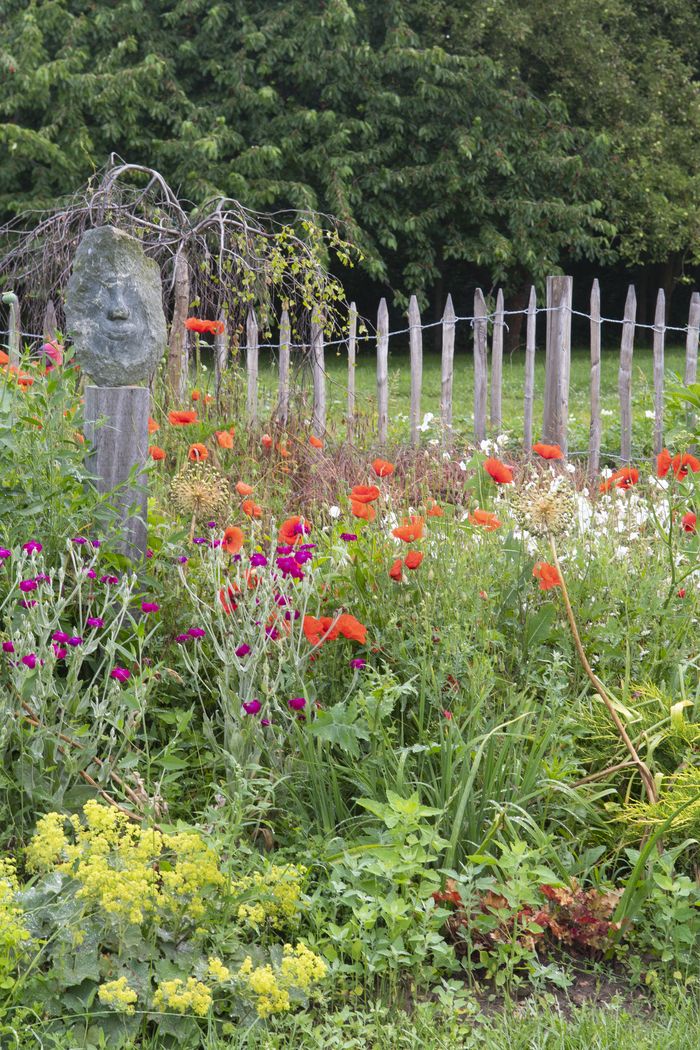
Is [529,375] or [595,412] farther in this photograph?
[529,375]

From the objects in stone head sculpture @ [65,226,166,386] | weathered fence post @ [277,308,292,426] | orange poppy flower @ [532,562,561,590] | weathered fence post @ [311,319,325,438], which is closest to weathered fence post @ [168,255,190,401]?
weathered fence post @ [277,308,292,426]

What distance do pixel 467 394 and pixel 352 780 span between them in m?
12.1

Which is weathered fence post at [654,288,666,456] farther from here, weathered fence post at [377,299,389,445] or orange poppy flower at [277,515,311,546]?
orange poppy flower at [277,515,311,546]

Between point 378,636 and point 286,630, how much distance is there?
32 cm

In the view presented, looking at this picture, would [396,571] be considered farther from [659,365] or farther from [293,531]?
[659,365]

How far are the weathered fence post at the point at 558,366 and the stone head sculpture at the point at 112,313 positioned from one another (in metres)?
3.68

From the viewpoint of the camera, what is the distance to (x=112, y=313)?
13.0 feet

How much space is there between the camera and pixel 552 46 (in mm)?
17703

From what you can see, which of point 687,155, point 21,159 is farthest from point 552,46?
point 21,159

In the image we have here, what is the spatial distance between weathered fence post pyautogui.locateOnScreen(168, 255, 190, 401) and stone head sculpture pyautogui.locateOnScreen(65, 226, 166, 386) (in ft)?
6.31

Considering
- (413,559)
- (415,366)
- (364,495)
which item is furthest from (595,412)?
(413,559)

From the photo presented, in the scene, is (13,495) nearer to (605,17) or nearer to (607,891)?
(607,891)

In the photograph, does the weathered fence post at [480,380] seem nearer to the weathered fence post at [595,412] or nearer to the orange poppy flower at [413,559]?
the weathered fence post at [595,412]

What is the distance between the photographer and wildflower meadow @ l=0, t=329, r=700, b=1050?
2.07 meters
